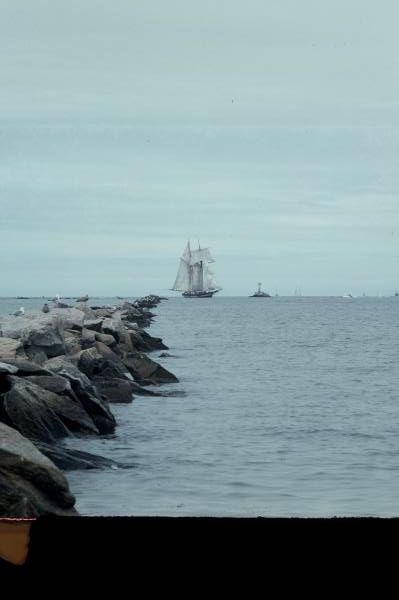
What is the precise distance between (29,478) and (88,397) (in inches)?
236

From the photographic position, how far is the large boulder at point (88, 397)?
491 inches

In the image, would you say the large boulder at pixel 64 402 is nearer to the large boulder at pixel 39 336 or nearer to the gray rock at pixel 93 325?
the large boulder at pixel 39 336

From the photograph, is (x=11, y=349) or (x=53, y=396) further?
(x=11, y=349)

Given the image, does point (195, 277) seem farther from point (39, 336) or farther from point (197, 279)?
point (39, 336)

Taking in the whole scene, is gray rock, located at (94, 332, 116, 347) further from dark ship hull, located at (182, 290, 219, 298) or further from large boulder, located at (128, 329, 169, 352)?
dark ship hull, located at (182, 290, 219, 298)

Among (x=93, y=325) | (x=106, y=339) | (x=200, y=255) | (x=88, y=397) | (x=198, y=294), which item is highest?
(x=200, y=255)

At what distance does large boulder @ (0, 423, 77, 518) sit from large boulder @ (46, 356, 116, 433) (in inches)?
216

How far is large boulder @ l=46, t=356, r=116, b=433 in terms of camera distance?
40.9ft

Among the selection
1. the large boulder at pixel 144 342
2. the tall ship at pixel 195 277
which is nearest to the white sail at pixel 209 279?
the tall ship at pixel 195 277

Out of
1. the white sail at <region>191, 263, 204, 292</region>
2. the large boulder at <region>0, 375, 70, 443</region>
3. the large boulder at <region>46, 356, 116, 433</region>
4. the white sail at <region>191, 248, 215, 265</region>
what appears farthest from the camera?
the white sail at <region>191, 263, 204, 292</region>

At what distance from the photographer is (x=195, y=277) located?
463 ft

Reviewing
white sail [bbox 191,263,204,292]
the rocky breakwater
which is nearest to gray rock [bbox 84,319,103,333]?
the rocky breakwater

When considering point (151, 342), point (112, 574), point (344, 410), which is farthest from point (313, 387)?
point (112, 574)

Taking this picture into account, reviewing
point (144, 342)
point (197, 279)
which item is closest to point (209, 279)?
point (197, 279)
